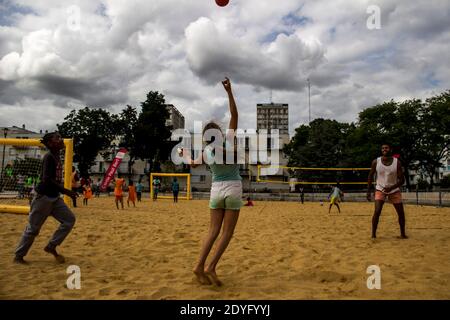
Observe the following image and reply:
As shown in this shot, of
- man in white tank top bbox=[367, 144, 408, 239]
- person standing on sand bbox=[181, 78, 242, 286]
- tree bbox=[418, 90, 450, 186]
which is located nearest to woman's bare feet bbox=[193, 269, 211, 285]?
person standing on sand bbox=[181, 78, 242, 286]

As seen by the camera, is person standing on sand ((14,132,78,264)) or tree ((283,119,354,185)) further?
tree ((283,119,354,185))

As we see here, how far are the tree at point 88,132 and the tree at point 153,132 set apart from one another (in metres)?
6.31

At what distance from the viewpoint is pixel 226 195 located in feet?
10.8

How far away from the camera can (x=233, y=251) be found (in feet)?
16.8

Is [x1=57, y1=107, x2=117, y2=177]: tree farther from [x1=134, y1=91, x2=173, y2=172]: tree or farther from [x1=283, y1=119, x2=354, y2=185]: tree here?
[x1=283, y1=119, x2=354, y2=185]: tree

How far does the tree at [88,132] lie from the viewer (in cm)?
5122

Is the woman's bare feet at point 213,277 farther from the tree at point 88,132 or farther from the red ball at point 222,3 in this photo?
the tree at point 88,132

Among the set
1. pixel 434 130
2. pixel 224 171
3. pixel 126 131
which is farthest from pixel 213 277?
pixel 126 131

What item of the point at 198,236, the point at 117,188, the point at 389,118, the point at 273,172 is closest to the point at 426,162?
the point at 389,118

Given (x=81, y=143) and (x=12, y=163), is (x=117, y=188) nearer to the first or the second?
(x=12, y=163)

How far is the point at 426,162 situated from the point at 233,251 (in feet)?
150

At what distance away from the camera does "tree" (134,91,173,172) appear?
48.3 m

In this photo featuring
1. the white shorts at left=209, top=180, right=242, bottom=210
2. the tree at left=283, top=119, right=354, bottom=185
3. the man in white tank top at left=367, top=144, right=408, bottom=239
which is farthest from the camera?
the tree at left=283, top=119, right=354, bottom=185

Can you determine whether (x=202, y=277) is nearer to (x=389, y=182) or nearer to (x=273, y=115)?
(x=389, y=182)
